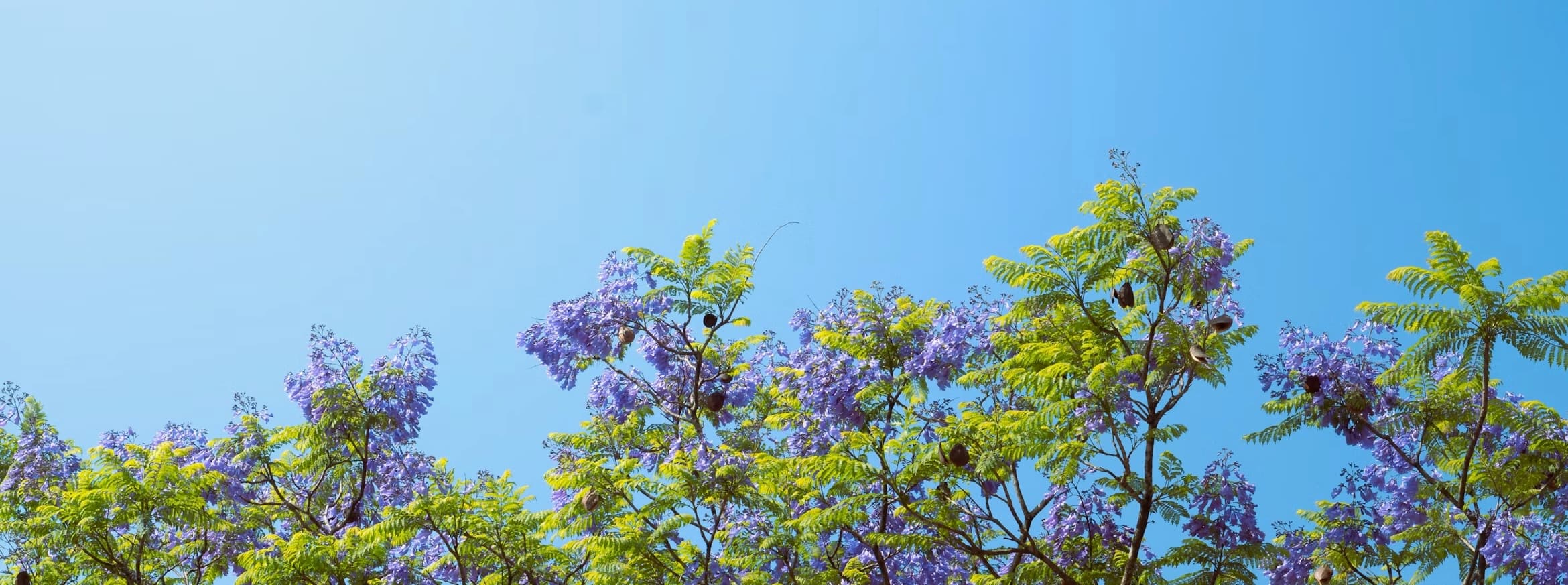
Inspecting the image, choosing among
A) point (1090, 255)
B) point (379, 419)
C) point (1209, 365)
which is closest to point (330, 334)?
point (379, 419)

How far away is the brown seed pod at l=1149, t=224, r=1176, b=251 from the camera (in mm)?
9336

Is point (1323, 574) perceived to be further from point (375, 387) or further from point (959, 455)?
point (375, 387)

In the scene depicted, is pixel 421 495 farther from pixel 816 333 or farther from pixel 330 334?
pixel 816 333

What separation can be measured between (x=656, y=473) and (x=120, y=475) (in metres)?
4.92

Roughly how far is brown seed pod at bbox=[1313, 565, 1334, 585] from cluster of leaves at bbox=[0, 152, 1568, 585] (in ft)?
0.29

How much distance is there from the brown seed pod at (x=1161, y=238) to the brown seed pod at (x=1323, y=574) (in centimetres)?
374

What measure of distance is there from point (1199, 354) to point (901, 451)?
2486 millimetres

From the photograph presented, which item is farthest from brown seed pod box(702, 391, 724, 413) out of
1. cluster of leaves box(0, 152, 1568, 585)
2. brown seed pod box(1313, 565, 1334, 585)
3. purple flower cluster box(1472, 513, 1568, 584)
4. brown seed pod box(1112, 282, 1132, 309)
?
purple flower cluster box(1472, 513, 1568, 584)

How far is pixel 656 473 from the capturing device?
1228 centimetres

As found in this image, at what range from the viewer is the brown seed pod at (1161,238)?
9.34 m

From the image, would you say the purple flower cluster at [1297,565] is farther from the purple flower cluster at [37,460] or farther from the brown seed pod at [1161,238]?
the purple flower cluster at [37,460]

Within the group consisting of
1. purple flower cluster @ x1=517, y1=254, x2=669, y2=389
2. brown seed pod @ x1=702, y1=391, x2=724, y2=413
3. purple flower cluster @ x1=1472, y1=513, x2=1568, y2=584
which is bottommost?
purple flower cluster @ x1=1472, y1=513, x2=1568, y2=584

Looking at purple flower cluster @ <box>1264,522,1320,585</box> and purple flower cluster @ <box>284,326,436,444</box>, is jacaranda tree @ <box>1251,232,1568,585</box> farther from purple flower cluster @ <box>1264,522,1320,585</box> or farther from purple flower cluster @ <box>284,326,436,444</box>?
purple flower cluster @ <box>284,326,436,444</box>

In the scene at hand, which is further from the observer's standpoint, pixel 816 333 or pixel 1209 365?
pixel 816 333
